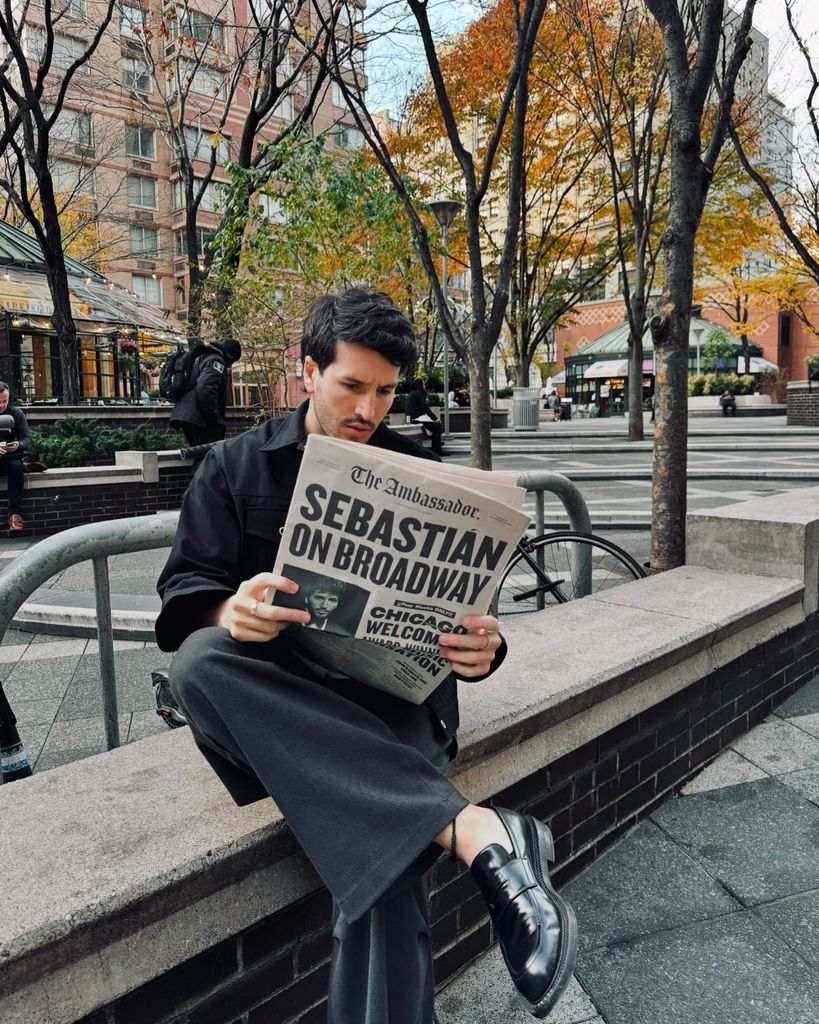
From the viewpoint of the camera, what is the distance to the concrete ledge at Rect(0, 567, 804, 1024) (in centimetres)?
132

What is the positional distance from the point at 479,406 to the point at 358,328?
190 inches

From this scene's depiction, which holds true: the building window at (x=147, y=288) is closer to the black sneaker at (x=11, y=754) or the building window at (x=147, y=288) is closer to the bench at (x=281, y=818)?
the black sneaker at (x=11, y=754)

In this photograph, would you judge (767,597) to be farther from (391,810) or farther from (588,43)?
(588,43)

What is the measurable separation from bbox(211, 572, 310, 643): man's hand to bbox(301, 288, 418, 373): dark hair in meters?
0.65

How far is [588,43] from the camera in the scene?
11523mm

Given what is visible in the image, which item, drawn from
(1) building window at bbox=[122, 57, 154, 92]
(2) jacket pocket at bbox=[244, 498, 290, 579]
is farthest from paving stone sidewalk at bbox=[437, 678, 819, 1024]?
(1) building window at bbox=[122, 57, 154, 92]

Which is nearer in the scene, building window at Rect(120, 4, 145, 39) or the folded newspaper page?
the folded newspaper page

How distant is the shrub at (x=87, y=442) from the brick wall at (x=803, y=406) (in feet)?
56.4

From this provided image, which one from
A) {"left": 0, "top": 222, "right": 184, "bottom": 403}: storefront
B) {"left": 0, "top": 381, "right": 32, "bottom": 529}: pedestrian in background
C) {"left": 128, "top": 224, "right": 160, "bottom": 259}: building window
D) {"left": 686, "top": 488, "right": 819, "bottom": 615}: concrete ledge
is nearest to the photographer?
{"left": 686, "top": 488, "right": 819, "bottom": 615}: concrete ledge

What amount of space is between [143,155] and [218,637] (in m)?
43.9

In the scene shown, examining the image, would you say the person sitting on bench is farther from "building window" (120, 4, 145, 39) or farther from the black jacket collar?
the black jacket collar

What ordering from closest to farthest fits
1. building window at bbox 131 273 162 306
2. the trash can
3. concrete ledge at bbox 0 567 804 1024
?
concrete ledge at bbox 0 567 804 1024 → the trash can → building window at bbox 131 273 162 306

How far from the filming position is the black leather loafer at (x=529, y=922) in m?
1.48

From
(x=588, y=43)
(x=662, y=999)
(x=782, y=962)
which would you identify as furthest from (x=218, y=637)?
(x=588, y=43)
